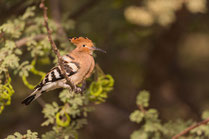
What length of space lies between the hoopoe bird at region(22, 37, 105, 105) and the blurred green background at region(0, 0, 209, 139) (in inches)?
58.3

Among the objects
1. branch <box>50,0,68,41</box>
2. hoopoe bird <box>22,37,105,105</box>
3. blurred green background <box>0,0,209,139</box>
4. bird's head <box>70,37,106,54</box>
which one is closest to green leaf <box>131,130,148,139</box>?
hoopoe bird <box>22,37,105,105</box>

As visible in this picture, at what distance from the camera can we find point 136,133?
543 cm

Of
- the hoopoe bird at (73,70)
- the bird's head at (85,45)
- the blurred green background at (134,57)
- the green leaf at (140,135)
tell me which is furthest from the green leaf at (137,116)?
the blurred green background at (134,57)

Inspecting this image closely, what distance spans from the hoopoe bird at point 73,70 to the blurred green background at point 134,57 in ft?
4.86

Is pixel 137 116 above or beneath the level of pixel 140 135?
above

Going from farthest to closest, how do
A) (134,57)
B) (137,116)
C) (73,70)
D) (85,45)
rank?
(134,57) < (137,116) < (85,45) < (73,70)

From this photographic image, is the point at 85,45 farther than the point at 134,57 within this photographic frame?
No

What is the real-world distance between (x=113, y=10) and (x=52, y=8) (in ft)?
5.63

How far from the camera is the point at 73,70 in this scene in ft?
15.1

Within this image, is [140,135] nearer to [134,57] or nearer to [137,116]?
[137,116]

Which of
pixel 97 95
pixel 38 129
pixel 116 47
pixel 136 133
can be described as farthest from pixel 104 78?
pixel 38 129

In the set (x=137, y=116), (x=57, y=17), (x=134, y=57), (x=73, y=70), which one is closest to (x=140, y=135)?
(x=137, y=116)

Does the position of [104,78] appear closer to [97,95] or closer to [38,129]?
[97,95]

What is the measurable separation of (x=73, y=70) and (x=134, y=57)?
5.38m
